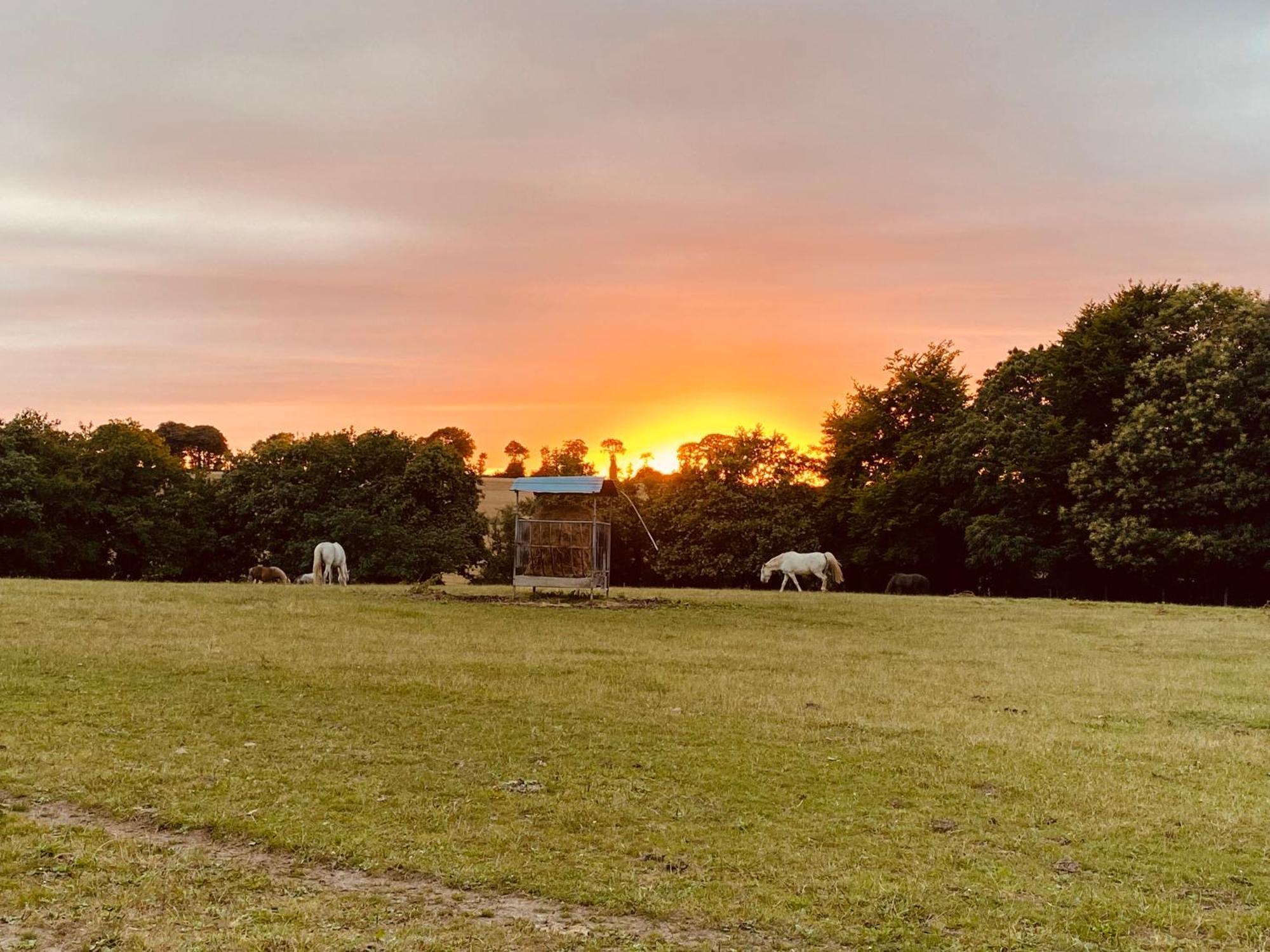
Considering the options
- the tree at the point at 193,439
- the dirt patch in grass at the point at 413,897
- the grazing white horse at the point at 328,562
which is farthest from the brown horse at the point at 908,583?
the tree at the point at 193,439

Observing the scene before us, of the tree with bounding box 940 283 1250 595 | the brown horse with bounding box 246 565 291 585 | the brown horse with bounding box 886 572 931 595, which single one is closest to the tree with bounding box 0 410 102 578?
the brown horse with bounding box 246 565 291 585

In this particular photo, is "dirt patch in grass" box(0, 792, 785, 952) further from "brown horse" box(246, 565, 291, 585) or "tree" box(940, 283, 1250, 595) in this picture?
"tree" box(940, 283, 1250, 595)

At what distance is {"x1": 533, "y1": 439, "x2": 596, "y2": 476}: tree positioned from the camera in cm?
8744

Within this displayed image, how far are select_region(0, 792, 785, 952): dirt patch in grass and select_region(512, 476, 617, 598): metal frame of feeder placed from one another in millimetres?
23223

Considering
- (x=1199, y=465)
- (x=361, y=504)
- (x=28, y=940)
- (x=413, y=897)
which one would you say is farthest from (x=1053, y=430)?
(x=28, y=940)

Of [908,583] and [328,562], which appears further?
[908,583]

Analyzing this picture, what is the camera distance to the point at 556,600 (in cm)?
3139

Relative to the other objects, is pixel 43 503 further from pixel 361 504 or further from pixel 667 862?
pixel 667 862

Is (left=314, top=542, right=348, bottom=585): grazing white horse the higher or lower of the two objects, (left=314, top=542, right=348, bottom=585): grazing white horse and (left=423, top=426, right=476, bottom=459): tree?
the lower

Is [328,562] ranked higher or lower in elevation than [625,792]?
higher

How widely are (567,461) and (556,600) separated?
57.8 meters

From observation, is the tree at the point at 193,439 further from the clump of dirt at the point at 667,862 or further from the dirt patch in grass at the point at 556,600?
the clump of dirt at the point at 667,862

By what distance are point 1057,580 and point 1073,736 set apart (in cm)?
4617

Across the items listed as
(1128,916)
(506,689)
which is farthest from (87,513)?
(1128,916)
